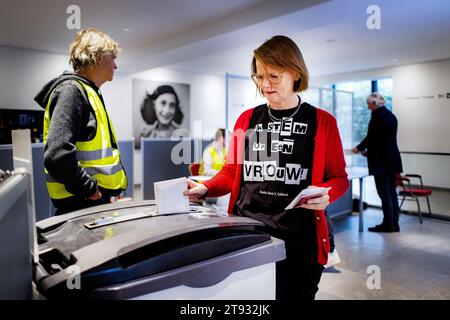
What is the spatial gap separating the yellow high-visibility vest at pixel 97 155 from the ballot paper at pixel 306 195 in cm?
90

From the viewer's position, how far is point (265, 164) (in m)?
1.24

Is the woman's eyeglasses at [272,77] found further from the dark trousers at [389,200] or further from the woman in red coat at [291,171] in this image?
the dark trousers at [389,200]

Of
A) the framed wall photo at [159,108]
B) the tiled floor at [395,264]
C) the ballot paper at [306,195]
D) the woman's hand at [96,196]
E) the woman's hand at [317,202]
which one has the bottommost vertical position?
the tiled floor at [395,264]

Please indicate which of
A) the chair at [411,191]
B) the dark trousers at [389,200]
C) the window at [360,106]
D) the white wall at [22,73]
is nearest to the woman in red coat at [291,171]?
the chair at [411,191]

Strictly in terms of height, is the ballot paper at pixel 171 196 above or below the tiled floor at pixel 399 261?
above

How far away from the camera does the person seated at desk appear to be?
4.61 meters

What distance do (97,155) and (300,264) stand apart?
0.97 m

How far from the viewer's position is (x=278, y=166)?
122cm

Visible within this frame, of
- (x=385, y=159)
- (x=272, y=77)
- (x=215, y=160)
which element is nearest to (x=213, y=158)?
(x=215, y=160)

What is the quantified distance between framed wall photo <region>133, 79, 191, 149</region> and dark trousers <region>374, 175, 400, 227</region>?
15.5 feet

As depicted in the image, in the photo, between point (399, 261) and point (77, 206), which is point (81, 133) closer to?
point (77, 206)

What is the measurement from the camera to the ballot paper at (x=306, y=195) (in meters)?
1.02

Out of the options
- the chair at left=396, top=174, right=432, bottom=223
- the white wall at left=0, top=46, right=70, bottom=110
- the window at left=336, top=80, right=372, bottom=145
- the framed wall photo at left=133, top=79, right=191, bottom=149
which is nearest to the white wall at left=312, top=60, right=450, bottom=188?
the chair at left=396, top=174, right=432, bottom=223

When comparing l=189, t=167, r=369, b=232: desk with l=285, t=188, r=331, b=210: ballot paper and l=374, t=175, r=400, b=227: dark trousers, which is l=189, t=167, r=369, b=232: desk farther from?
l=285, t=188, r=331, b=210: ballot paper
